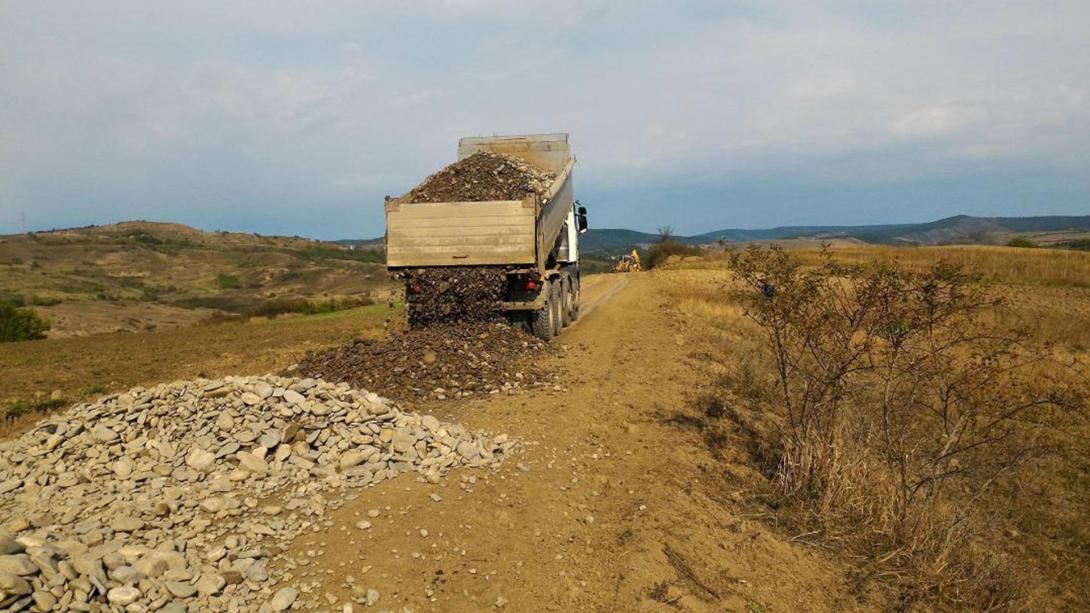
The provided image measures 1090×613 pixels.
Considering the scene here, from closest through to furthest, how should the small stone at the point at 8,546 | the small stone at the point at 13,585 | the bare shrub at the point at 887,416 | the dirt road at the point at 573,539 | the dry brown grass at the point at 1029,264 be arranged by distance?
the small stone at the point at 13,585 → the small stone at the point at 8,546 → the dirt road at the point at 573,539 → the bare shrub at the point at 887,416 → the dry brown grass at the point at 1029,264

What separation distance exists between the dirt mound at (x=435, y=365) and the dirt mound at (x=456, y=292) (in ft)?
1.31

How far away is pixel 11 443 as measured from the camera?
6.23m

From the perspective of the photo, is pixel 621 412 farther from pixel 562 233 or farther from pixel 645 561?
pixel 562 233

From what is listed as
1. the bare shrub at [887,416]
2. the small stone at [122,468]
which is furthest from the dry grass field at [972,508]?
the small stone at [122,468]

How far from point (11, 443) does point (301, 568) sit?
399cm

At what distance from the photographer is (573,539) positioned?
4898 mm

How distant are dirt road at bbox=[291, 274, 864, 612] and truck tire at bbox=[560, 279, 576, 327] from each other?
6.71 metres

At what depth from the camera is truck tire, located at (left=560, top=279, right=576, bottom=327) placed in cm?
1401

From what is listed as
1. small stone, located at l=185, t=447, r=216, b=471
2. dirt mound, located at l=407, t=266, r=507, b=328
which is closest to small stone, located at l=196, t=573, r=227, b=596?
small stone, located at l=185, t=447, r=216, b=471

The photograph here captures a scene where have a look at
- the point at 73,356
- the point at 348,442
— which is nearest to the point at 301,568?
the point at 348,442

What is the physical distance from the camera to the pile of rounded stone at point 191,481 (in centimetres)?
386

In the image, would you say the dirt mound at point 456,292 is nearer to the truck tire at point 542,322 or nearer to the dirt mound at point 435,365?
the dirt mound at point 435,365

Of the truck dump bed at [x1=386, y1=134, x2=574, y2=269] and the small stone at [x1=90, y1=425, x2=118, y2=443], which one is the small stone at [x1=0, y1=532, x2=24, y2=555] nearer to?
the small stone at [x1=90, y1=425, x2=118, y2=443]

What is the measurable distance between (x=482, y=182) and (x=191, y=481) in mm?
7952
